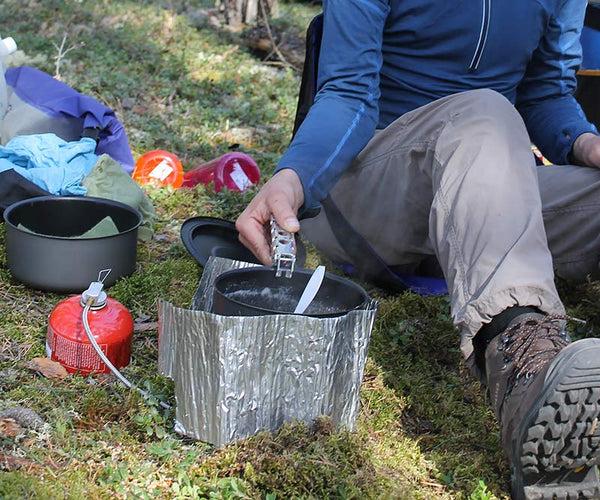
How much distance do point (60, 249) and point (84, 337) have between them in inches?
19.7

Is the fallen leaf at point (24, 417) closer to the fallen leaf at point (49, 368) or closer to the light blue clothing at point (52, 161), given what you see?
the fallen leaf at point (49, 368)

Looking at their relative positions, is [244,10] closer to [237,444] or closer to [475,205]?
[475,205]

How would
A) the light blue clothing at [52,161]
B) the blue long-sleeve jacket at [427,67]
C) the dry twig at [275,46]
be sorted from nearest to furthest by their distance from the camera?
the blue long-sleeve jacket at [427,67]
the light blue clothing at [52,161]
the dry twig at [275,46]

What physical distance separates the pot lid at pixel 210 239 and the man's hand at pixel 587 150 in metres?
1.14

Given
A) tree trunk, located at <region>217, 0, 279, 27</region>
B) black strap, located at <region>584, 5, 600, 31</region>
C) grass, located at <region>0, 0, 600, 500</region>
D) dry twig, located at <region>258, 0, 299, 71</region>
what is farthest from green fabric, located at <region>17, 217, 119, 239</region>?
tree trunk, located at <region>217, 0, 279, 27</region>

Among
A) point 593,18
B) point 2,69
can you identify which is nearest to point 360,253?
point 2,69

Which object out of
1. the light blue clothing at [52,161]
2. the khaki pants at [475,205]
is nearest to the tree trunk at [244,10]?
the light blue clothing at [52,161]

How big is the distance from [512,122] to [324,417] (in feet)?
2.90

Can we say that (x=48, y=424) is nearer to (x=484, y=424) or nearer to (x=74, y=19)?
(x=484, y=424)

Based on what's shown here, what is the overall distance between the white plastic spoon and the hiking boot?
44cm

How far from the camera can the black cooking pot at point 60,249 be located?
2760mm

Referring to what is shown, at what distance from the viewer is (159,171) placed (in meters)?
3.93

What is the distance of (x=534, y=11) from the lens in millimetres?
2787

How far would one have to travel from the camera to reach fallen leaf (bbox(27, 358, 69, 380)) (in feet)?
7.73
